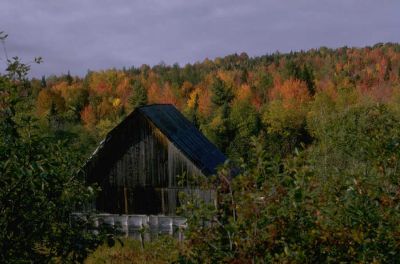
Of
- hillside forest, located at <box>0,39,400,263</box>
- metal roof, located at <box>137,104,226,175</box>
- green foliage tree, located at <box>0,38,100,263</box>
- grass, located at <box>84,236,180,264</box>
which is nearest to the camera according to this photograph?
hillside forest, located at <box>0,39,400,263</box>

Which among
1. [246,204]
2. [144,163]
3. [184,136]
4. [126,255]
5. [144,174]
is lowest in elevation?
[126,255]

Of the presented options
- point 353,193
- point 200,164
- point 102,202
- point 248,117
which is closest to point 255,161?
point 353,193

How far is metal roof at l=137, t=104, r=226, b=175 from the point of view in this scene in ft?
73.6

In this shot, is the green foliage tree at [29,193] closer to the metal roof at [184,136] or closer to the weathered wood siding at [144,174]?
the metal roof at [184,136]

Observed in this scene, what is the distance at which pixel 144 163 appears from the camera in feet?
76.2

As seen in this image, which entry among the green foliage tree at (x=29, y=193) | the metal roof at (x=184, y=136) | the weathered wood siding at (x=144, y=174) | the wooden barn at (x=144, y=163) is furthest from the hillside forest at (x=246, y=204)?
the weathered wood siding at (x=144, y=174)

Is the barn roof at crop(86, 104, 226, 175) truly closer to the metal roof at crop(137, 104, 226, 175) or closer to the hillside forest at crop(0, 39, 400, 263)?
the metal roof at crop(137, 104, 226, 175)

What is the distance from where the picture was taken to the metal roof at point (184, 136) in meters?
22.4

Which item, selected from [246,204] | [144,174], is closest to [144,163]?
[144,174]

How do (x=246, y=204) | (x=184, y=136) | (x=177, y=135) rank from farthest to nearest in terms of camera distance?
(x=184, y=136) → (x=177, y=135) → (x=246, y=204)

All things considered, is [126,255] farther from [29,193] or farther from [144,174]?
[29,193]

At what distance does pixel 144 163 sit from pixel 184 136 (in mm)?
2456

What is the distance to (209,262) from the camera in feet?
14.7

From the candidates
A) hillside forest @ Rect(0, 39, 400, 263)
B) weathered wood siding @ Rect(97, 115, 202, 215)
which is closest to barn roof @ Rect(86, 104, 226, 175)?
weathered wood siding @ Rect(97, 115, 202, 215)
